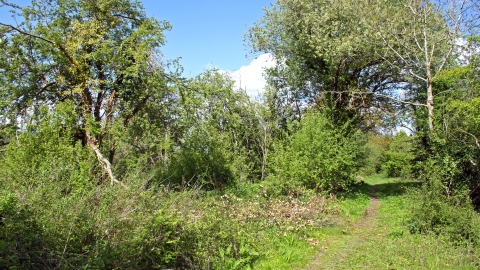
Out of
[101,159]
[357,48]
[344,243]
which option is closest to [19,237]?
[101,159]

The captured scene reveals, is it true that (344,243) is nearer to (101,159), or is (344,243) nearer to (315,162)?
(315,162)

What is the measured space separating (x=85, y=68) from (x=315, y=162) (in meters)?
10.1

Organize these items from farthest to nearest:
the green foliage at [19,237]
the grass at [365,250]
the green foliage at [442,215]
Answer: the green foliage at [442,215] < the grass at [365,250] < the green foliage at [19,237]

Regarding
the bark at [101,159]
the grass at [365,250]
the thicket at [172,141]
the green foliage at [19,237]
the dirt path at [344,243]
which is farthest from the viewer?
the bark at [101,159]

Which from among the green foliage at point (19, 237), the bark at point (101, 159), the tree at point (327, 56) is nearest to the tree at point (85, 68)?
the bark at point (101, 159)

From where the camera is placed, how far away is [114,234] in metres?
6.03

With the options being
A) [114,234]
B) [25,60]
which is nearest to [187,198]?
[114,234]

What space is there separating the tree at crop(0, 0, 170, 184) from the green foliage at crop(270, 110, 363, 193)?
262 inches

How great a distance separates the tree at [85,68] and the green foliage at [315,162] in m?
6.64

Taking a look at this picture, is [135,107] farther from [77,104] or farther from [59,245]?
[59,245]

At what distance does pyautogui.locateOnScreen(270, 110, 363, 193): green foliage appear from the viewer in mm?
15664

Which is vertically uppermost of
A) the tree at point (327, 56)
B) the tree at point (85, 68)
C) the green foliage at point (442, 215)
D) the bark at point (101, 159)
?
the tree at point (327, 56)

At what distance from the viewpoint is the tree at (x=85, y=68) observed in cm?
1164

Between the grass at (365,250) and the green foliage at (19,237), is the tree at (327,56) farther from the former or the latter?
the green foliage at (19,237)
